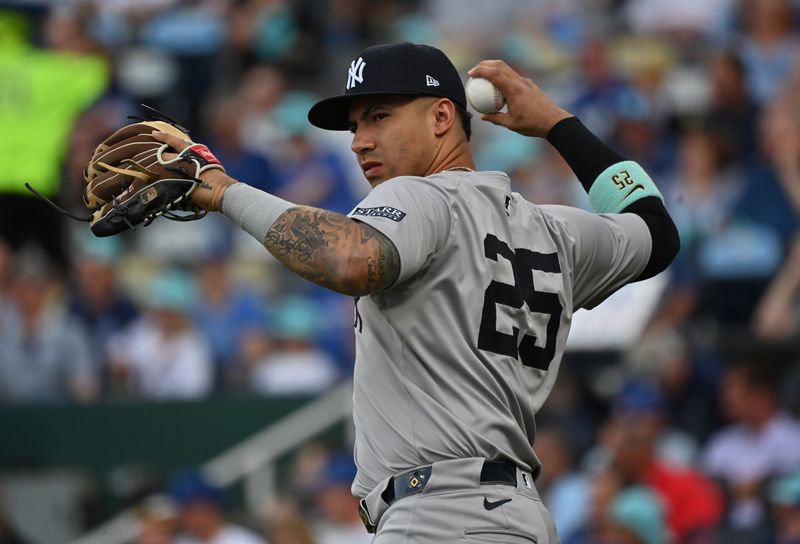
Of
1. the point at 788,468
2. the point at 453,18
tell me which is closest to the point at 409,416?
the point at 788,468

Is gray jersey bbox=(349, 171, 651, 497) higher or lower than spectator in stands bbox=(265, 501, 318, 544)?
higher

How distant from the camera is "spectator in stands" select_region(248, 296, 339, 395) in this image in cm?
967

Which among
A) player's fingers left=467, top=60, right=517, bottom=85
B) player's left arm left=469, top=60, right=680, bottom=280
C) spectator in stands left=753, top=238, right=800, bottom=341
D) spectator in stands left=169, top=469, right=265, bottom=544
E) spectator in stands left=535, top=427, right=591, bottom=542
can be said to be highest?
player's fingers left=467, top=60, right=517, bottom=85

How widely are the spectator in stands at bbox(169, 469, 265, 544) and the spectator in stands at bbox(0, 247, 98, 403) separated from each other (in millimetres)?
2090

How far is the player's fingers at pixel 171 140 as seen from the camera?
3.72m

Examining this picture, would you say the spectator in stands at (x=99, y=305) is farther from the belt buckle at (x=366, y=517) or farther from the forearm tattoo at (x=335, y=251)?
the forearm tattoo at (x=335, y=251)

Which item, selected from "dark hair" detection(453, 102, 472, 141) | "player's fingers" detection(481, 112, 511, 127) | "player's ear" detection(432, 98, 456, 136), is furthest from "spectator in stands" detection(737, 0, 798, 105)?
"player's ear" detection(432, 98, 456, 136)

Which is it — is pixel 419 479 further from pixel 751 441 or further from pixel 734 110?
pixel 734 110

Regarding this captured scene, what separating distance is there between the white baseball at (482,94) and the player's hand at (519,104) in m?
0.02

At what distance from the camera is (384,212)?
3512 millimetres

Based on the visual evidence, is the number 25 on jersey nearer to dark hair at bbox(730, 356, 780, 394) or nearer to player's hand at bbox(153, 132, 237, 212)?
player's hand at bbox(153, 132, 237, 212)

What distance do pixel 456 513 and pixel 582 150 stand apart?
4.41 ft

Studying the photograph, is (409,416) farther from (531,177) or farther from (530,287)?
(531,177)

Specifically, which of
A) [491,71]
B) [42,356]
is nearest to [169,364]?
[42,356]
